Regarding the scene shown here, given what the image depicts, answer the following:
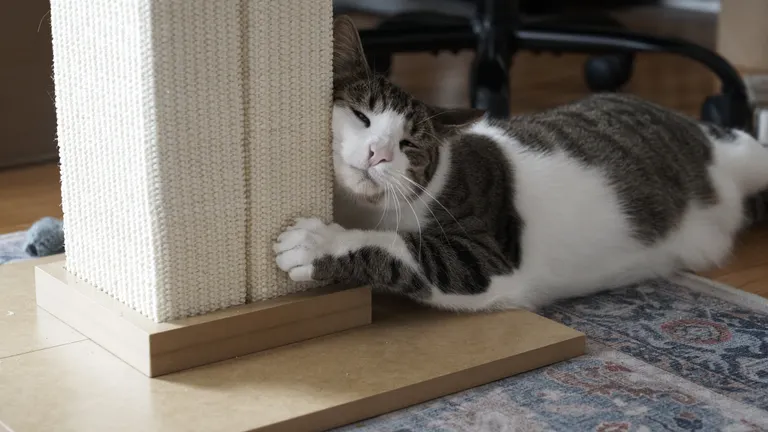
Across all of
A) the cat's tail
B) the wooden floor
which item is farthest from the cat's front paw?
the cat's tail

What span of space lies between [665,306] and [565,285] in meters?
0.17

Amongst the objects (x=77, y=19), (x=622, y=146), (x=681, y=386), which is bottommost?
(x=681, y=386)

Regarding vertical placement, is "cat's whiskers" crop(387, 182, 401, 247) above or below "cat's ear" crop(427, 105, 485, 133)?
below

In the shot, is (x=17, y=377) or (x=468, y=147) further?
(x=468, y=147)

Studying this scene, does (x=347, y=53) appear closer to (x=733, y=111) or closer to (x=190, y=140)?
(x=190, y=140)

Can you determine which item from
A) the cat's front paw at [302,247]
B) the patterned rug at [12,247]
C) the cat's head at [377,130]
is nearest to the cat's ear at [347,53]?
the cat's head at [377,130]

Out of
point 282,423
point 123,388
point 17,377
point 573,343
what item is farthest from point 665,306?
point 17,377

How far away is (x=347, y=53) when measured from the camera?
5.14ft

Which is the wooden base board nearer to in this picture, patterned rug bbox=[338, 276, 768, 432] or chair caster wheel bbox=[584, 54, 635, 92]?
patterned rug bbox=[338, 276, 768, 432]

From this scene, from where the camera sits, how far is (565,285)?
1.72 meters

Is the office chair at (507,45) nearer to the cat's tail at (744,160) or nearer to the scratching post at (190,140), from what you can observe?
the cat's tail at (744,160)

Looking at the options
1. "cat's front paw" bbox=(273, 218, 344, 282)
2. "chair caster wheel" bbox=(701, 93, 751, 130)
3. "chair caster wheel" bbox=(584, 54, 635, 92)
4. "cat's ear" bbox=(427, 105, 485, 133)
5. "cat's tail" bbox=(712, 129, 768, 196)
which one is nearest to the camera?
"cat's front paw" bbox=(273, 218, 344, 282)

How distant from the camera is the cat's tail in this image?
2.05 m

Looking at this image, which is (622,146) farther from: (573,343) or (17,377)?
(17,377)
